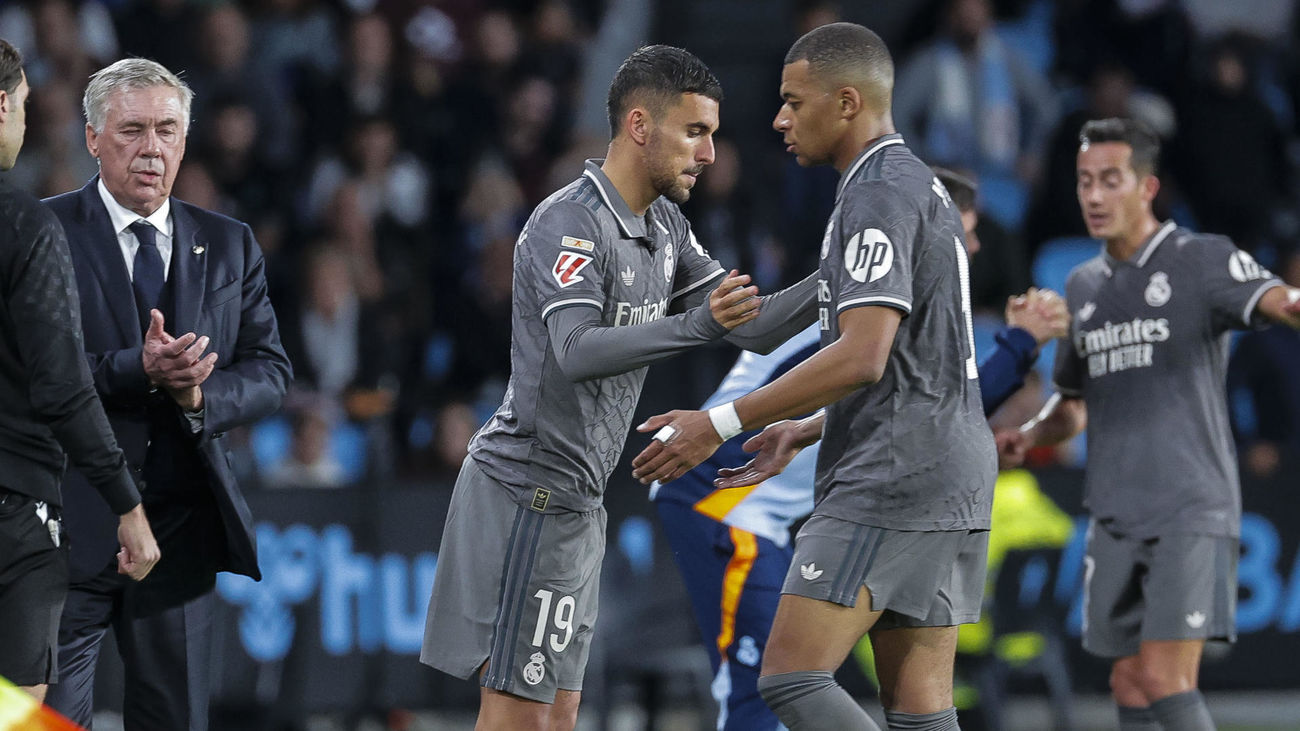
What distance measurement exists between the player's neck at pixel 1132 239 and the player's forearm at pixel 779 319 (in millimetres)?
2210

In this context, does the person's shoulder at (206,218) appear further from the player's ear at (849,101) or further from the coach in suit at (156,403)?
the player's ear at (849,101)

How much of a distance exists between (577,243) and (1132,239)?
2.87 m

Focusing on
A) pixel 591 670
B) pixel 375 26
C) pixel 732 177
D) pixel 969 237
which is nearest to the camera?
pixel 969 237

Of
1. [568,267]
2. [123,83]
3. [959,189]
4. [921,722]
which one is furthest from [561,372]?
[959,189]

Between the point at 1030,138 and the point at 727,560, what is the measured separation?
685 centimetres

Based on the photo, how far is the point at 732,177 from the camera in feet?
35.9

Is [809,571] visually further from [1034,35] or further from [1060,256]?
[1034,35]

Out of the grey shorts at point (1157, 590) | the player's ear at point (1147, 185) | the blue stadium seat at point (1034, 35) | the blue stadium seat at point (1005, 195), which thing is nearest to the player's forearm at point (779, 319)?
the grey shorts at point (1157, 590)

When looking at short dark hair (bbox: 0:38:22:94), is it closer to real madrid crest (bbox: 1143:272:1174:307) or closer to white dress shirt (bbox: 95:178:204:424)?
white dress shirt (bbox: 95:178:204:424)

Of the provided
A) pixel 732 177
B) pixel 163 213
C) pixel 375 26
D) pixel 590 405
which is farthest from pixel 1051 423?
pixel 375 26

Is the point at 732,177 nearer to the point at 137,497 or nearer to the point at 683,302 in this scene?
the point at 683,302

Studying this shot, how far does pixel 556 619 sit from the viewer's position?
16.0 ft

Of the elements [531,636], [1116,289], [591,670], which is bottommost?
[591,670]

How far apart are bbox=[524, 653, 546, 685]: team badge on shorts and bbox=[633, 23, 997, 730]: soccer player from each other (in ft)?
2.16
